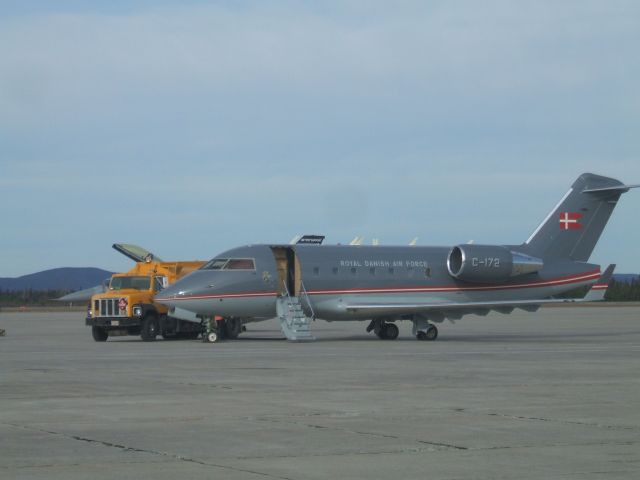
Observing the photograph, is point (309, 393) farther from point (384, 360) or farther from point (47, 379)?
point (384, 360)

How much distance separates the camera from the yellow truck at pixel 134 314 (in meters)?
36.1

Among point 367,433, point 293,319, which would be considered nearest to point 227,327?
point 293,319

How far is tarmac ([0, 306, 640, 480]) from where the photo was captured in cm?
1045

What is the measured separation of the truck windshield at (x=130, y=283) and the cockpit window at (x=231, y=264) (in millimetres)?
4004

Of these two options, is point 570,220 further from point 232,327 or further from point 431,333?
point 232,327

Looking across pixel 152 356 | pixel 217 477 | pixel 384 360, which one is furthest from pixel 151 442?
pixel 152 356

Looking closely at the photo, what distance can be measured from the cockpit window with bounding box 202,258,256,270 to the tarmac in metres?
8.60

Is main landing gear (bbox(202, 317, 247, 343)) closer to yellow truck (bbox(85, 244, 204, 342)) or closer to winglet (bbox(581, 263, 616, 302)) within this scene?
yellow truck (bbox(85, 244, 204, 342))

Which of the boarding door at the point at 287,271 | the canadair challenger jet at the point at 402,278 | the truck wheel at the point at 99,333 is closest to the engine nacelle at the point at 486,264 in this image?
the canadair challenger jet at the point at 402,278

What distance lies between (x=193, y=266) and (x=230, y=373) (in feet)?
67.6

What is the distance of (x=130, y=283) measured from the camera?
125 feet

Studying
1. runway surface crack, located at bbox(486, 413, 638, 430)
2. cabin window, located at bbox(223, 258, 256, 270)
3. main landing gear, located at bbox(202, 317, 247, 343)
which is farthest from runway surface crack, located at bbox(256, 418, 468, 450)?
main landing gear, located at bbox(202, 317, 247, 343)

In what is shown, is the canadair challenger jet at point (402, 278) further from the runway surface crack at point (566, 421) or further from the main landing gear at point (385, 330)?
the runway surface crack at point (566, 421)

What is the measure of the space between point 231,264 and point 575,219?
42.2ft
